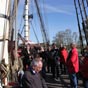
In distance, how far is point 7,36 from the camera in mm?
4742

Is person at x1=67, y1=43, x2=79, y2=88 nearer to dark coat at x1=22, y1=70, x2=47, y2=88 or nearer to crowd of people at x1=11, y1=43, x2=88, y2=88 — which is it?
crowd of people at x1=11, y1=43, x2=88, y2=88

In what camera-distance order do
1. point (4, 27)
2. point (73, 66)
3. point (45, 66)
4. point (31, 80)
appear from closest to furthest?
point (4, 27), point (31, 80), point (73, 66), point (45, 66)

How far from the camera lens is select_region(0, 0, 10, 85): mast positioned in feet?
15.2

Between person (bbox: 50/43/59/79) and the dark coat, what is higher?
person (bbox: 50/43/59/79)

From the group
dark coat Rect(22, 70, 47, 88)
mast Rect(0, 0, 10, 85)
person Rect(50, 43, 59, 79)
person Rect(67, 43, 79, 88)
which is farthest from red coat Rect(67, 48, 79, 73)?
mast Rect(0, 0, 10, 85)

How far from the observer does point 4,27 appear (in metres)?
4.68

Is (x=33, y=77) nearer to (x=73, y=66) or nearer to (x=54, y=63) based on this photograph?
(x=73, y=66)

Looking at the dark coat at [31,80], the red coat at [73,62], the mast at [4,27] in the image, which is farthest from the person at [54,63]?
the mast at [4,27]

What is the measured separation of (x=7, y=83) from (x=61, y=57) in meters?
12.1

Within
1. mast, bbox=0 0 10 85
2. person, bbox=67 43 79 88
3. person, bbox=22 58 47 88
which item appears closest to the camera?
mast, bbox=0 0 10 85

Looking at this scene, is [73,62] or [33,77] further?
[73,62]

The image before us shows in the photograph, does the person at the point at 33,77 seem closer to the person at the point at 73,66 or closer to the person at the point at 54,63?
the person at the point at 73,66

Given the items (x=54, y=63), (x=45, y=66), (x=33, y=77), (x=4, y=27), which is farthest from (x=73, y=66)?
(x=4, y=27)

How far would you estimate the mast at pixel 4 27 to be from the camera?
4641 millimetres
